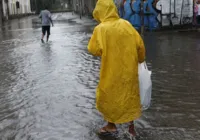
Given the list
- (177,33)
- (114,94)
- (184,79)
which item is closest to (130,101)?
(114,94)

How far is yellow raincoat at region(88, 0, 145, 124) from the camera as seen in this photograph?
4555mm

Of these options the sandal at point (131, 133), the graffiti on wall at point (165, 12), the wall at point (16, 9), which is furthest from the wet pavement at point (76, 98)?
the wall at point (16, 9)

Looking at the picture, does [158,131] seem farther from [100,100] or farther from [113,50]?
[113,50]

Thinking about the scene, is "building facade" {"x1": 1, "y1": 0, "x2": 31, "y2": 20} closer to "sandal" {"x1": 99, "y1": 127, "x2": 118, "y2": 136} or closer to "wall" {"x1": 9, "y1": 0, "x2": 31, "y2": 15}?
"wall" {"x1": 9, "y1": 0, "x2": 31, "y2": 15}

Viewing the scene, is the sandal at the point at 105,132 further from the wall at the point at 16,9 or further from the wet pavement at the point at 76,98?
the wall at the point at 16,9

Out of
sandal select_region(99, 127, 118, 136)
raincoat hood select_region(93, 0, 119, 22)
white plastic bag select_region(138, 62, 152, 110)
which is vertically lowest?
sandal select_region(99, 127, 118, 136)

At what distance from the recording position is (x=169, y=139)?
475cm

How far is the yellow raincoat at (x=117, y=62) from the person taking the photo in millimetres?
4555

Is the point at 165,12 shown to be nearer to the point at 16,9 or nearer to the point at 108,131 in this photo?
the point at 108,131

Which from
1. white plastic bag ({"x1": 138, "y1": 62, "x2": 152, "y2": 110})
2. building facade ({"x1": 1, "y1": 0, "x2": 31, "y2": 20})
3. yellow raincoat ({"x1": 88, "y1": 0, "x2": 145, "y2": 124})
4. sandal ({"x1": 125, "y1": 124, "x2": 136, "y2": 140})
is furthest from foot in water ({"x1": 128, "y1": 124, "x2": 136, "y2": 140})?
building facade ({"x1": 1, "y1": 0, "x2": 31, "y2": 20})

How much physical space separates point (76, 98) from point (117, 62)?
8.12 feet

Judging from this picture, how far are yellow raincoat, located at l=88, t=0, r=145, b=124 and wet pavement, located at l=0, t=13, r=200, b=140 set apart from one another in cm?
49

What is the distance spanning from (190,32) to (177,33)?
2.49ft

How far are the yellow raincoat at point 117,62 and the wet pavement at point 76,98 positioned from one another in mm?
487
